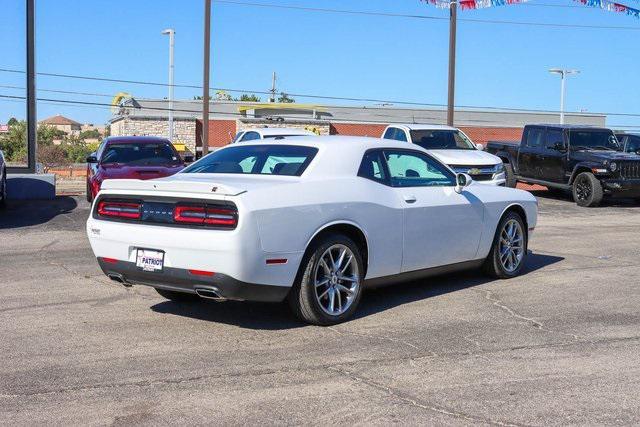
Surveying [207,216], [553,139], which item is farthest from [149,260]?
[553,139]

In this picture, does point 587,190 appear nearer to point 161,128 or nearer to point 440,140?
point 440,140

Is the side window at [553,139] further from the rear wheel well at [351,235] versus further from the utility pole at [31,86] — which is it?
the rear wheel well at [351,235]

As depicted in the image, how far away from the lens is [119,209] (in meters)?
6.56

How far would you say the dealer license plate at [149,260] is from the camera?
6178mm

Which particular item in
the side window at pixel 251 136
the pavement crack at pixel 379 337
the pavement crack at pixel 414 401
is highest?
the side window at pixel 251 136

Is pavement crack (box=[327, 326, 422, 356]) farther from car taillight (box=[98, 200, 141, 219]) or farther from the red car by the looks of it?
the red car

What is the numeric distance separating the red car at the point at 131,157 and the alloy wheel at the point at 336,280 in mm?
8570

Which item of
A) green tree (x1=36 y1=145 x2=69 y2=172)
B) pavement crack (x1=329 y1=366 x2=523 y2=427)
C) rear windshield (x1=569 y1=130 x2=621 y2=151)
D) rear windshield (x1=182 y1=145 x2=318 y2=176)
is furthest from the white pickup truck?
green tree (x1=36 y1=145 x2=69 y2=172)

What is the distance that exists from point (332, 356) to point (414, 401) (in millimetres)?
1040

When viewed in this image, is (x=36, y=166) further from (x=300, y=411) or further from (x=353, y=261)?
(x=300, y=411)

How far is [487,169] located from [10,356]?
11.9 m

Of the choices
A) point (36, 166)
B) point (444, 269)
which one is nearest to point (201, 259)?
point (444, 269)

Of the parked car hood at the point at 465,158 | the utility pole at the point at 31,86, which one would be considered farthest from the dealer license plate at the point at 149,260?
the utility pole at the point at 31,86

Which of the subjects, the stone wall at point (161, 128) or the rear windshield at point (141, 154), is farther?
the stone wall at point (161, 128)
